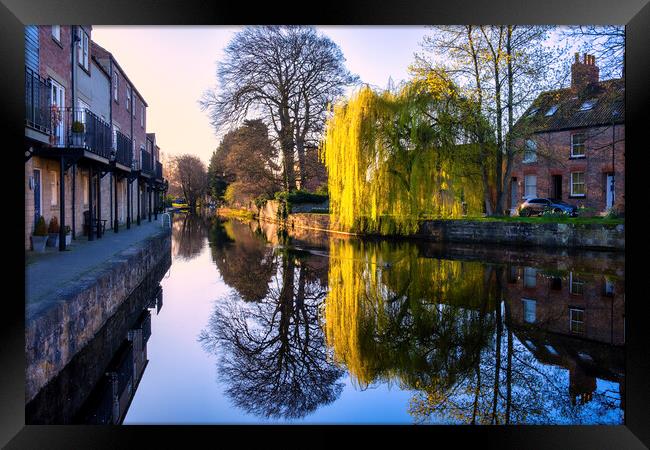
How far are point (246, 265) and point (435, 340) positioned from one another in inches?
298

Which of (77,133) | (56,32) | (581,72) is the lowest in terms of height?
(77,133)

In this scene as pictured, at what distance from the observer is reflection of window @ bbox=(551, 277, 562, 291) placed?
9031 millimetres

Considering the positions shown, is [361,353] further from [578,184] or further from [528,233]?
[578,184]

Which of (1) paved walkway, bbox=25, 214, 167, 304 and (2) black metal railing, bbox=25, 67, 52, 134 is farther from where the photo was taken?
(2) black metal railing, bbox=25, 67, 52, 134

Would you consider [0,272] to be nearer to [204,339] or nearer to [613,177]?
[204,339]

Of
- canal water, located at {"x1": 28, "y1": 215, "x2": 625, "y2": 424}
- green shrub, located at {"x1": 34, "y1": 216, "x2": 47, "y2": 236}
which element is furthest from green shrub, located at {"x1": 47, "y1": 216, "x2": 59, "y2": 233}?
canal water, located at {"x1": 28, "y1": 215, "x2": 625, "y2": 424}

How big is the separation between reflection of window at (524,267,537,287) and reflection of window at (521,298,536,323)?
4.89 feet

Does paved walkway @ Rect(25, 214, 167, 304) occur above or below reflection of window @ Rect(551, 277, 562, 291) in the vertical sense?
above

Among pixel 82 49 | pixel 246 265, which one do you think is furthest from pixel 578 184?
pixel 82 49

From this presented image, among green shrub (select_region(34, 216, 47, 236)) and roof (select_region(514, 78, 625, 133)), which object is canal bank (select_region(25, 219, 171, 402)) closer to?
green shrub (select_region(34, 216, 47, 236))

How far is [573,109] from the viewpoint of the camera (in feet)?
59.8

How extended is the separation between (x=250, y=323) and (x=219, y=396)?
251 centimetres

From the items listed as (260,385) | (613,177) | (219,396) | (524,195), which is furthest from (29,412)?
(524,195)
